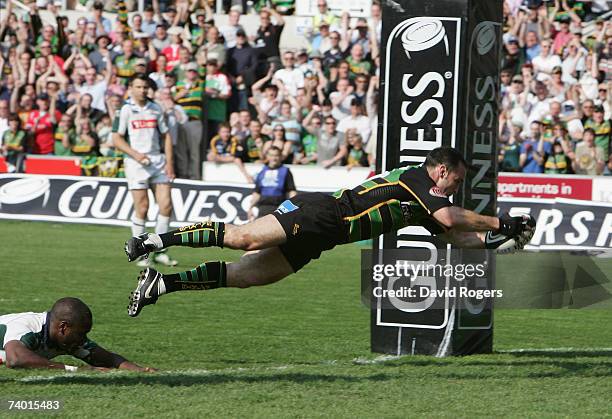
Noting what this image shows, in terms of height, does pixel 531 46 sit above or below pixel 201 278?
above

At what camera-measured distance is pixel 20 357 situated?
25.0 ft

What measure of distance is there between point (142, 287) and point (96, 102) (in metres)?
15.6

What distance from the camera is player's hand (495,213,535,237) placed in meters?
8.38

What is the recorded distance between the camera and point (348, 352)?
9.73 metres

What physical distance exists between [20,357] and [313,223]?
2271mm

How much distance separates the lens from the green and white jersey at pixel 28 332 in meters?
7.72

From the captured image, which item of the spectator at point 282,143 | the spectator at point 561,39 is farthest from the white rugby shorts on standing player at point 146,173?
the spectator at point 561,39

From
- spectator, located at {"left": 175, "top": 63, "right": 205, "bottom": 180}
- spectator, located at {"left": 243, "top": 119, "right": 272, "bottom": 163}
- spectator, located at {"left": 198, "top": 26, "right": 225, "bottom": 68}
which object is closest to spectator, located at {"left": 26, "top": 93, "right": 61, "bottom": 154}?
spectator, located at {"left": 175, "top": 63, "right": 205, "bottom": 180}

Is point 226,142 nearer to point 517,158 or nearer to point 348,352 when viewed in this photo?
point 517,158

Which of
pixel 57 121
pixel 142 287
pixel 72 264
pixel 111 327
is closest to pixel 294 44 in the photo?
pixel 57 121

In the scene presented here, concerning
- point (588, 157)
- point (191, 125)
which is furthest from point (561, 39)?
point (191, 125)

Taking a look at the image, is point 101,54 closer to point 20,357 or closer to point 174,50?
point 174,50

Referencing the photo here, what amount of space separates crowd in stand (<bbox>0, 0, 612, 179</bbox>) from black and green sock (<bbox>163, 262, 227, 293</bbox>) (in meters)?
11.2

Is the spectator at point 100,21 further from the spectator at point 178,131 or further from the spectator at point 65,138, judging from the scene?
the spectator at point 178,131
